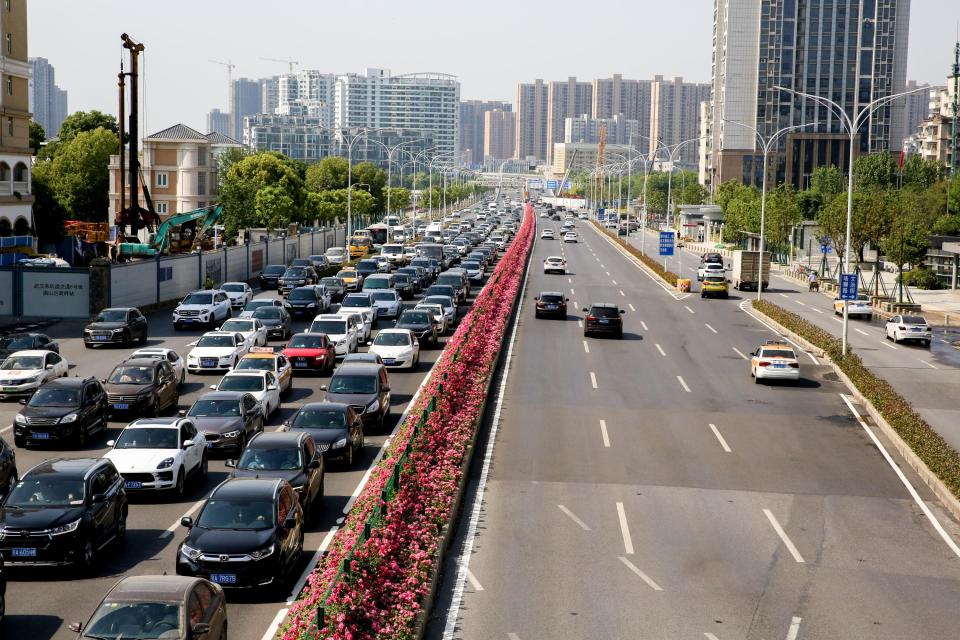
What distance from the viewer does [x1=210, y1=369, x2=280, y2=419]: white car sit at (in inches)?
1118

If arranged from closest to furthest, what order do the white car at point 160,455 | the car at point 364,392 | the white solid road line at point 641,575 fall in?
the white solid road line at point 641,575 → the white car at point 160,455 → the car at point 364,392

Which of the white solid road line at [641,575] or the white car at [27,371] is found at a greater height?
the white car at [27,371]

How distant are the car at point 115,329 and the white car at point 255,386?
13.8 metres

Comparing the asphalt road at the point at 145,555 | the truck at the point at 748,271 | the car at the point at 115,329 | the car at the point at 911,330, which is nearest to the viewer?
the asphalt road at the point at 145,555

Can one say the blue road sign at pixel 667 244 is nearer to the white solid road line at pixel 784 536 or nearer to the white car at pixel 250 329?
the white car at pixel 250 329

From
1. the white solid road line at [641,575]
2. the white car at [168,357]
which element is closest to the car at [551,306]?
the white car at [168,357]

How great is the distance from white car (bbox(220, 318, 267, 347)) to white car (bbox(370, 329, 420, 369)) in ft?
13.9

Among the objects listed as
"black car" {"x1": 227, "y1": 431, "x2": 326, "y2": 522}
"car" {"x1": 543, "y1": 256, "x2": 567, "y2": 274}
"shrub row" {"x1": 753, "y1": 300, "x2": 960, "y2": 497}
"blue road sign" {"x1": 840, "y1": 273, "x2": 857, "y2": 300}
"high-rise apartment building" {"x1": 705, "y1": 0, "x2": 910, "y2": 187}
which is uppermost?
"high-rise apartment building" {"x1": 705, "y1": 0, "x2": 910, "y2": 187}

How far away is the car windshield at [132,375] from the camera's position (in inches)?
1141

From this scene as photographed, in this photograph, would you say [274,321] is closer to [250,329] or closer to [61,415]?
[250,329]

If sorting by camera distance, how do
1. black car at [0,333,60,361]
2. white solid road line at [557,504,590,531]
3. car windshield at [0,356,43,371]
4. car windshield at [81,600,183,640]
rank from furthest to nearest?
black car at [0,333,60,361] < car windshield at [0,356,43,371] < white solid road line at [557,504,590,531] < car windshield at [81,600,183,640]

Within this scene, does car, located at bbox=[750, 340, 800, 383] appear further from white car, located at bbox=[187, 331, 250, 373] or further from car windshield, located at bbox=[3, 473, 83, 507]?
car windshield, located at bbox=[3, 473, 83, 507]

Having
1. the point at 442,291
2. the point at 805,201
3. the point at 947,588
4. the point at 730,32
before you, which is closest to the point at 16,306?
the point at 442,291

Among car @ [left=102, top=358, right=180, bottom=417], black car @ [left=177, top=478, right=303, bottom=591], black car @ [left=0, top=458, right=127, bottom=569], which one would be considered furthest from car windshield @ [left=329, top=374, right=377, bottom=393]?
black car @ [left=177, top=478, right=303, bottom=591]
